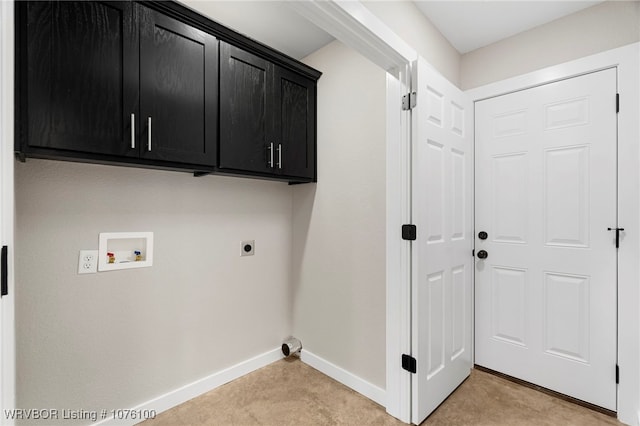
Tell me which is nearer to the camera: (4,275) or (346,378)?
(4,275)

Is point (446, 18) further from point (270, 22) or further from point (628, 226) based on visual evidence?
point (628, 226)

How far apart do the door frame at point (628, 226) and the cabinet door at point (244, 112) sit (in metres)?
2.19

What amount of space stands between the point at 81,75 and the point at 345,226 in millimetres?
1709

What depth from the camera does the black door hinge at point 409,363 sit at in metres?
1.69

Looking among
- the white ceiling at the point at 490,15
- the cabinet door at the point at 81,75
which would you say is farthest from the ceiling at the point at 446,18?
the cabinet door at the point at 81,75

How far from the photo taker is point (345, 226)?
2197 millimetres

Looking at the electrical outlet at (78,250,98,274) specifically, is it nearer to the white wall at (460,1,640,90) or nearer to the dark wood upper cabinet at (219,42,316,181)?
the dark wood upper cabinet at (219,42,316,181)

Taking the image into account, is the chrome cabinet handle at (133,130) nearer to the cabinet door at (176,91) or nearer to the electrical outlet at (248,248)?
the cabinet door at (176,91)

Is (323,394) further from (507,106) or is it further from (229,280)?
(507,106)

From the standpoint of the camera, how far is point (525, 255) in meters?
2.14

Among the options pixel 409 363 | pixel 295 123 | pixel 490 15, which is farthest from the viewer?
pixel 295 123

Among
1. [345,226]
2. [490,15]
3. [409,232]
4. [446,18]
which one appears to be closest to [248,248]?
[345,226]

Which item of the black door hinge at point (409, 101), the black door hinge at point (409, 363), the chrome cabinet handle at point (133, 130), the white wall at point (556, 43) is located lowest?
the black door hinge at point (409, 363)

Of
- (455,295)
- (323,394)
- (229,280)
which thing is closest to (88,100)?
(229,280)
